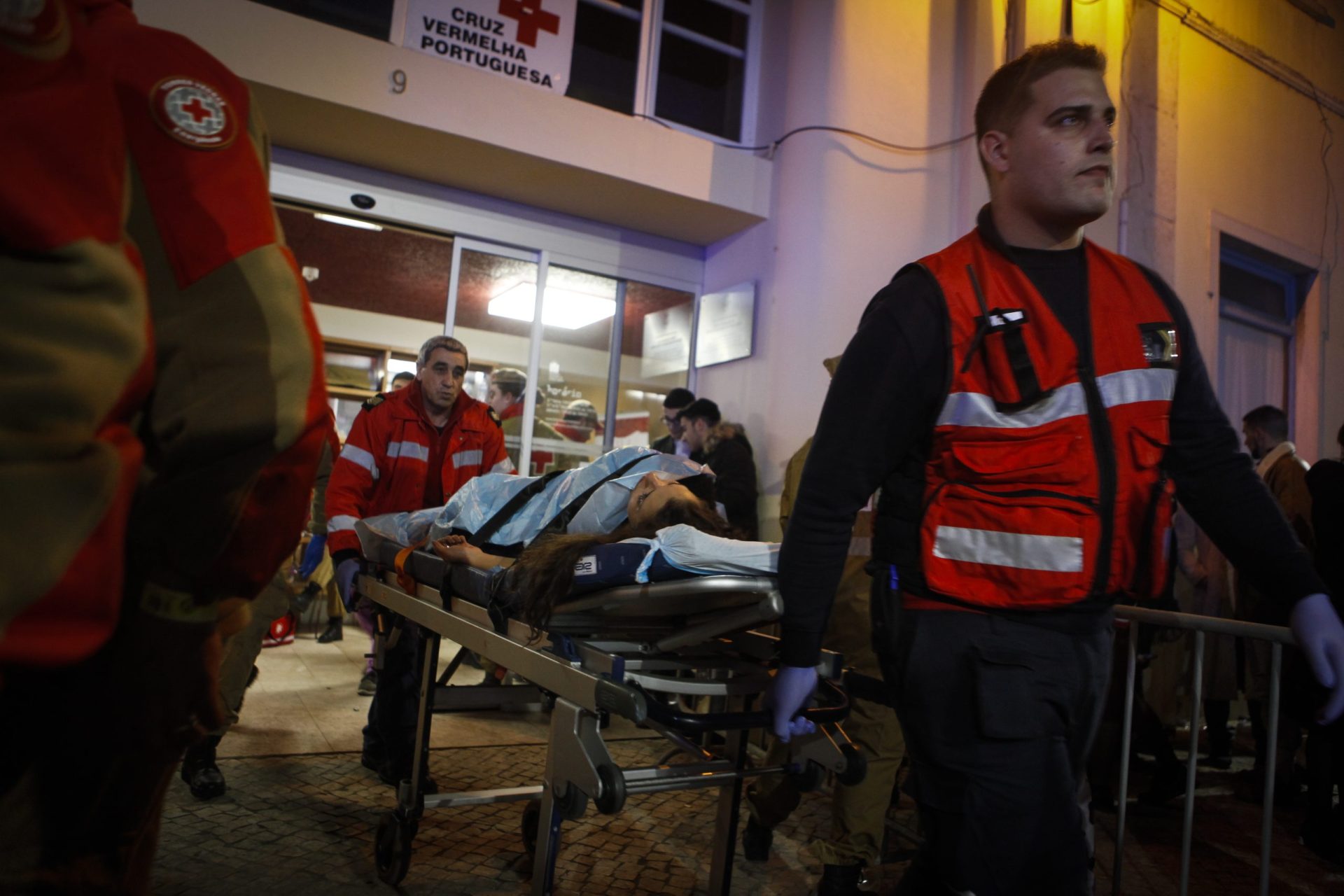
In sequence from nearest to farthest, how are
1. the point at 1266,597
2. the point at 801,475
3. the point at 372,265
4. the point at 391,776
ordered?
the point at 801,475, the point at 391,776, the point at 1266,597, the point at 372,265

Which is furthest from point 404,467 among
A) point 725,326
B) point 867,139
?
point 867,139

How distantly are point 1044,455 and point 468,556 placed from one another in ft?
6.07

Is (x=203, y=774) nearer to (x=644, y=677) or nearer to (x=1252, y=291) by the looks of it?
(x=644, y=677)

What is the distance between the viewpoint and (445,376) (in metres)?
3.88

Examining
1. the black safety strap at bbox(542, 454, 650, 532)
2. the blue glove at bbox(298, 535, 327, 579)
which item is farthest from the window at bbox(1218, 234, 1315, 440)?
the blue glove at bbox(298, 535, 327, 579)

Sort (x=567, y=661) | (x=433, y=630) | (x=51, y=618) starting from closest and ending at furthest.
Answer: (x=51, y=618) < (x=567, y=661) < (x=433, y=630)

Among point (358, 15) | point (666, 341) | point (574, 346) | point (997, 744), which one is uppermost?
point (358, 15)

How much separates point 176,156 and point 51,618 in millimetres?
448

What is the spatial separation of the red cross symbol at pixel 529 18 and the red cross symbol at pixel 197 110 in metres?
6.24

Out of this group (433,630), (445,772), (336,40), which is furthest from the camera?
(336,40)

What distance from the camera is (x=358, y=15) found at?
5891 mm

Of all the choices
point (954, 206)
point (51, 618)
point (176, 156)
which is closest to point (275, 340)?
point (176, 156)

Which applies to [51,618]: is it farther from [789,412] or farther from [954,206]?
[954,206]

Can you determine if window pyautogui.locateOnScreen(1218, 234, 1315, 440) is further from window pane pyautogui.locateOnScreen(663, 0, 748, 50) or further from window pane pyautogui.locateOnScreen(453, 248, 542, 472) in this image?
window pane pyautogui.locateOnScreen(453, 248, 542, 472)
